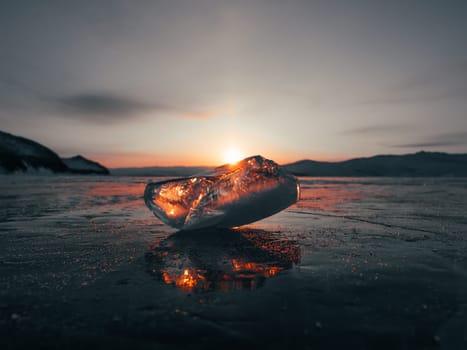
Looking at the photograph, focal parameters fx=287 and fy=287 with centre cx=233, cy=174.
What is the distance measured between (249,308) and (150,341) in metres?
0.51

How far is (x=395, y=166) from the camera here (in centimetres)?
6500

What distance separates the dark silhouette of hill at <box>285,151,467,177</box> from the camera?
191 feet

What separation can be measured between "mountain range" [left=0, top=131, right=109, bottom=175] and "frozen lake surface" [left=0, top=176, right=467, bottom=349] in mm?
60051

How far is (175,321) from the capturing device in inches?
52.0

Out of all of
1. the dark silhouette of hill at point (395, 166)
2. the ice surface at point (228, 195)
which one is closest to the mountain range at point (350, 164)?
the dark silhouette of hill at point (395, 166)

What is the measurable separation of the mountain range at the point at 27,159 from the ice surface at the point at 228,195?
59223 mm

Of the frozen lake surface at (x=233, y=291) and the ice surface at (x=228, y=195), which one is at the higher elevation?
the ice surface at (x=228, y=195)

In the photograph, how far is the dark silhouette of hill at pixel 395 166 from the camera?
58.2 metres

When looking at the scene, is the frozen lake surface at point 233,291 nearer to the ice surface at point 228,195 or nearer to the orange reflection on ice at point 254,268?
the orange reflection on ice at point 254,268

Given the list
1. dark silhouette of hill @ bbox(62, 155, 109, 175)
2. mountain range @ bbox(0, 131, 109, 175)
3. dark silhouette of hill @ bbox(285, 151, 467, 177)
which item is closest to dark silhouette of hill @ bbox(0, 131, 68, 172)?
mountain range @ bbox(0, 131, 109, 175)

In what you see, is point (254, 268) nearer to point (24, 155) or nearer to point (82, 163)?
point (24, 155)

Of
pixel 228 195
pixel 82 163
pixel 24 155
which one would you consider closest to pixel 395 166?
pixel 228 195

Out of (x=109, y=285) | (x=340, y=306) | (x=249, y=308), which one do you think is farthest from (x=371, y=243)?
(x=109, y=285)

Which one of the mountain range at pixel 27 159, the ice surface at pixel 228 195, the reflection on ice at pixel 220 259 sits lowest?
the reflection on ice at pixel 220 259
